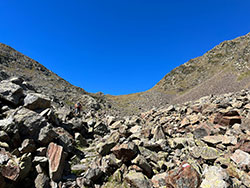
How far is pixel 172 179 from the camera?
6.40 meters

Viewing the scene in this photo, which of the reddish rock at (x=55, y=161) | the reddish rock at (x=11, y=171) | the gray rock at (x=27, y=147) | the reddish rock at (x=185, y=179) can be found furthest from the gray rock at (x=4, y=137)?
the reddish rock at (x=185, y=179)

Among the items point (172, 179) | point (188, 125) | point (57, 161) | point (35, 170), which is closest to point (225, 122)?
→ point (188, 125)

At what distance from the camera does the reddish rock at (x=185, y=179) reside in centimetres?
602

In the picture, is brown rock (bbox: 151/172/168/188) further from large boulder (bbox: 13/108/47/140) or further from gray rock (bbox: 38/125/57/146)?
large boulder (bbox: 13/108/47/140)

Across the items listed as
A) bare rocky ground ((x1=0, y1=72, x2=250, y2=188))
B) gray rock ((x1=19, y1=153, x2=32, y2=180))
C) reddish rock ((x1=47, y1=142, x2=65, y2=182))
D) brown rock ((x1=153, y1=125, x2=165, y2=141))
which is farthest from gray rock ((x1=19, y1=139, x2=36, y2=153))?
brown rock ((x1=153, y1=125, x2=165, y2=141))

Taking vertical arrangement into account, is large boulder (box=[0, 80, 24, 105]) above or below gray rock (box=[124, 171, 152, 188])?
above

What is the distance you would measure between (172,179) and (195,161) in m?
2.68

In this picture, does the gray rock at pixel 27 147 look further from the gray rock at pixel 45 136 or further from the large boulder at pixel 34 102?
the large boulder at pixel 34 102

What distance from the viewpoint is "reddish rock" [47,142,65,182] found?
6.98 meters

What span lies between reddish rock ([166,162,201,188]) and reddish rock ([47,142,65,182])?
226 inches

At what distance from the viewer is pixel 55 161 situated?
24.4 feet

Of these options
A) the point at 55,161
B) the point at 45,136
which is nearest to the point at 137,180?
the point at 55,161

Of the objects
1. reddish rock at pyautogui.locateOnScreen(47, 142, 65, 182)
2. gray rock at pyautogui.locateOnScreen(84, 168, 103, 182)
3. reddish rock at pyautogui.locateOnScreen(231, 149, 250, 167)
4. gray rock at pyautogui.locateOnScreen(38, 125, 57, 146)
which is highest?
gray rock at pyautogui.locateOnScreen(38, 125, 57, 146)

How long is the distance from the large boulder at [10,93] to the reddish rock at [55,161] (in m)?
5.79
